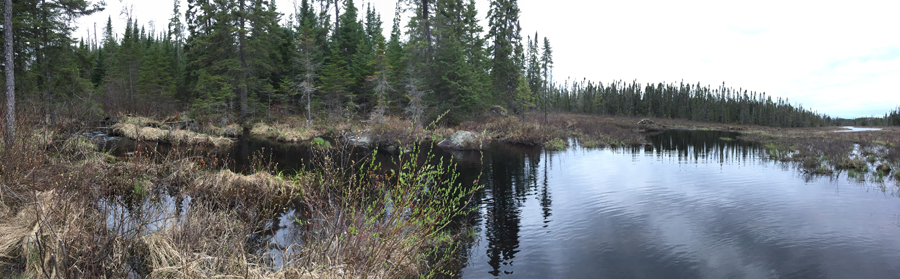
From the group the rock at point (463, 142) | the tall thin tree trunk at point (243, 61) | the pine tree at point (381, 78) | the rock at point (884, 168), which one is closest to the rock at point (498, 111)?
the pine tree at point (381, 78)

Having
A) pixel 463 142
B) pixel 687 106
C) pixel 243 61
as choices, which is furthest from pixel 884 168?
pixel 687 106

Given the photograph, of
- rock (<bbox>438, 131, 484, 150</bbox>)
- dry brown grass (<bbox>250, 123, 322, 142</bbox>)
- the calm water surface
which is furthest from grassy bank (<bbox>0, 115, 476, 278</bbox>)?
dry brown grass (<bbox>250, 123, 322, 142</bbox>)

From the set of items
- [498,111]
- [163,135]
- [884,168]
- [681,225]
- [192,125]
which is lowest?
[681,225]

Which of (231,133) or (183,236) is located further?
(231,133)

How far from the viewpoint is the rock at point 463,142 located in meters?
24.8

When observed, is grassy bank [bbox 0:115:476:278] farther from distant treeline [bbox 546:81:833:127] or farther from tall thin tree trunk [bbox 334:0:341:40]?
distant treeline [bbox 546:81:833:127]

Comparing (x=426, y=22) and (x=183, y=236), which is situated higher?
(x=426, y=22)

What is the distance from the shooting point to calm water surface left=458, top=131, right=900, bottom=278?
7.30 metres

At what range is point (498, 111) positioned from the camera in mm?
39719

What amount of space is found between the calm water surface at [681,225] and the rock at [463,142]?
7221mm

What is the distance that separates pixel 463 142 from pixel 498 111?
50.7 ft

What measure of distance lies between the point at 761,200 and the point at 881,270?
5742 mm

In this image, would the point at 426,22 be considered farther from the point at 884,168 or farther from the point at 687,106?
the point at 687,106

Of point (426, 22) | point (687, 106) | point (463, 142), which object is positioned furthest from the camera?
point (687, 106)
